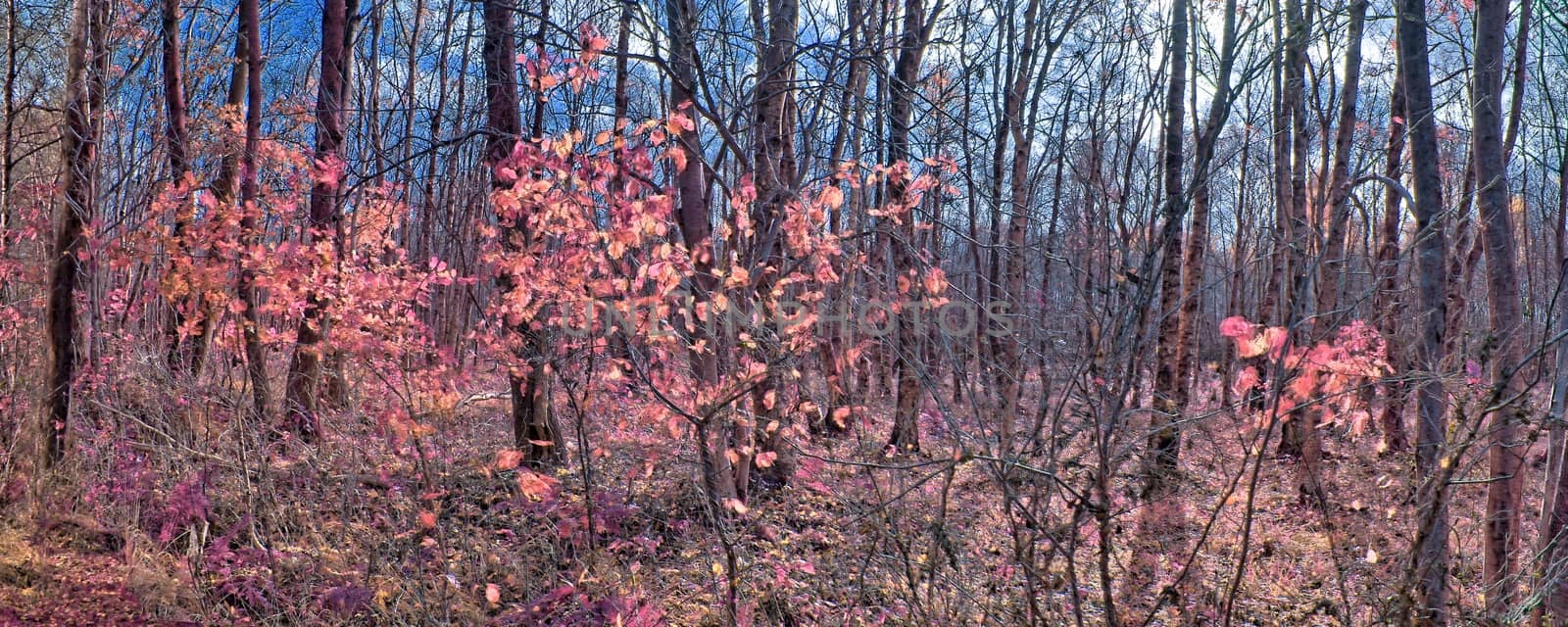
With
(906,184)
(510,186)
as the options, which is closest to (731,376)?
(510,186)

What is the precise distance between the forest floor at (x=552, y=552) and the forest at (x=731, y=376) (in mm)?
40

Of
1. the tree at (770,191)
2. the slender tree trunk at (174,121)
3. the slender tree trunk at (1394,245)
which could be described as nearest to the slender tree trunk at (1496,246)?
the slender tree trunk at (1394,245)

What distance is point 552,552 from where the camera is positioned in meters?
5.04

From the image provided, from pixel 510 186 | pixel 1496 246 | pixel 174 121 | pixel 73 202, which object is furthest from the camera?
pixel 174 121

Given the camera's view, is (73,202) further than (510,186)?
No

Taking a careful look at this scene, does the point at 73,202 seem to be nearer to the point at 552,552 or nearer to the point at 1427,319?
the point at 552,552

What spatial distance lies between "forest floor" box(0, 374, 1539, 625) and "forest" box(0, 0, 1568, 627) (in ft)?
0.13

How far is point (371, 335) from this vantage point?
27.4ft

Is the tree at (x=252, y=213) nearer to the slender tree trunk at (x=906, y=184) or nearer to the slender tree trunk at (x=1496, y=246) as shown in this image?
the slender tree trunk at (x=906, y=184)

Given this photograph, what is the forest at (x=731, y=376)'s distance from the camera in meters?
3.11

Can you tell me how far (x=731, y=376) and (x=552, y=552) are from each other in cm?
167

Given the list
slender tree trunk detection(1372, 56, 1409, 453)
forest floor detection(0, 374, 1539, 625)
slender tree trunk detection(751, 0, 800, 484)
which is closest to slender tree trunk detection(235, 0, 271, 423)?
forest floor detection(0, 374, 1539, 625)

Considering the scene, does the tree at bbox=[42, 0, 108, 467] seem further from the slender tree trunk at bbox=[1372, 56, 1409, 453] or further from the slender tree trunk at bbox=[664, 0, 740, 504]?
the slender tree trunk at bbox=[1372, 56, 1409, 453]

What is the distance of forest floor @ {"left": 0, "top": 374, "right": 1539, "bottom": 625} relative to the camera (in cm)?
438
